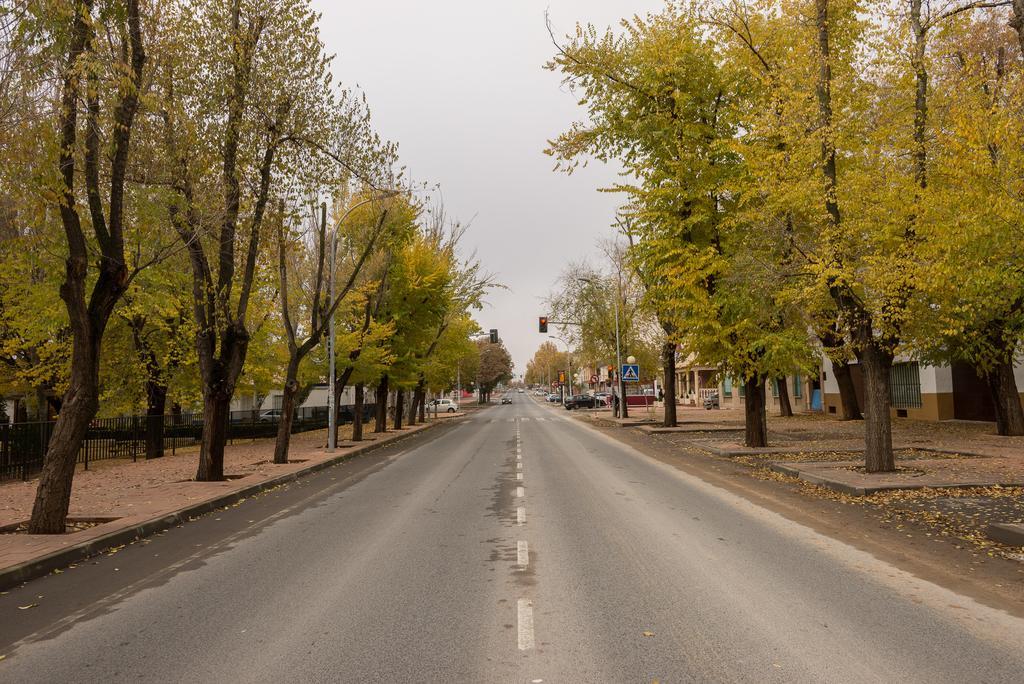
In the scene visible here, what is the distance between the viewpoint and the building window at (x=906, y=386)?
31.3m

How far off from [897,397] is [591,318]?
52.1 feet

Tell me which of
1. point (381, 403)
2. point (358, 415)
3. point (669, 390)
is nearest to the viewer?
point (358, 415)

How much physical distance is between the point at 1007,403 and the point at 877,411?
463 inches

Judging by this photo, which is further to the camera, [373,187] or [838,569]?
[373,187]

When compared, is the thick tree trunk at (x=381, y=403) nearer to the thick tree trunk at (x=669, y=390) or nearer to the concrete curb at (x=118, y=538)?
the thick tree trunk at (x=669, y=390)

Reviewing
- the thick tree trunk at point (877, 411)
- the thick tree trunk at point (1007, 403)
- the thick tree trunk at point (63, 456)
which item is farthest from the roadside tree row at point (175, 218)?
the thick tree trunk at point (1007, 403)

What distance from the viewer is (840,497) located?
36.0ft

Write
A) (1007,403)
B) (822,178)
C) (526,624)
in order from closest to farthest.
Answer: (526,624) → (822,178) → (1007,403)

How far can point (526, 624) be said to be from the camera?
16.4 ft

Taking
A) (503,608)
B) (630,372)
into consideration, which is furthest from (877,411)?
(630,372)

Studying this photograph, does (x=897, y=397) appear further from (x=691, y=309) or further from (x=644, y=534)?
(x=644, y=534)

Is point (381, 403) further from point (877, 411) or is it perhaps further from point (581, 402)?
point (581, 402)

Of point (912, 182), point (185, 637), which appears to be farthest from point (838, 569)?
point (912, 182)

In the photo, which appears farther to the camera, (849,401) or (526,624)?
(849,401)
